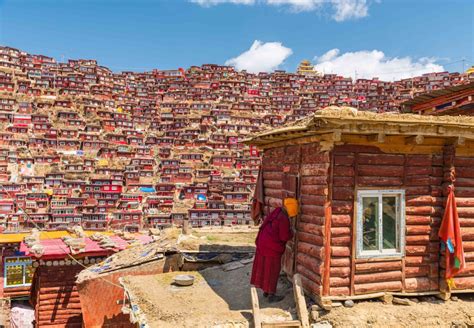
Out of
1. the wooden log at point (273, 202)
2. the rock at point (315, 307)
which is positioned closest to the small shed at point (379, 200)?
the rock at point (315, 307)

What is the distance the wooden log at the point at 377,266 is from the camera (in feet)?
23.5

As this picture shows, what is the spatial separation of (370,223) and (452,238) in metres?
1.55

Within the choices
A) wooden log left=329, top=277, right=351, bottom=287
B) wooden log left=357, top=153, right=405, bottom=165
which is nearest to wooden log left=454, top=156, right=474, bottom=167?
wooden log left=357, top=153, right=405, bottom=165

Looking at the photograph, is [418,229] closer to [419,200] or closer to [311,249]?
[419,200]

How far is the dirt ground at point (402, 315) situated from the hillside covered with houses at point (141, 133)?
93.0 ft

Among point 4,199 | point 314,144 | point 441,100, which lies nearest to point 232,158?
point 4,199

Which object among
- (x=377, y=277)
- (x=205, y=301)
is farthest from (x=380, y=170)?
(x=205, y=301)

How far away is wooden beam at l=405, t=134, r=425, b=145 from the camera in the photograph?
7008mm

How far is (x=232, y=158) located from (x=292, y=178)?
58.1 meters

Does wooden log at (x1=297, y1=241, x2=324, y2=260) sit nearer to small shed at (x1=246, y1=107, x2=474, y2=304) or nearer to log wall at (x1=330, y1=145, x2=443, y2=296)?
small shed at (x1=246, y1=107, x2=474, y2=304)

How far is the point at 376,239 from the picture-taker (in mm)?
7383

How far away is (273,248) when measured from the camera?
7832 millimetres

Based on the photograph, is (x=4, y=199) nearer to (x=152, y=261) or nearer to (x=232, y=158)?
(x=232, y=158)

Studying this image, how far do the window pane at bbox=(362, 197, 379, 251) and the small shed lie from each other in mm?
19
